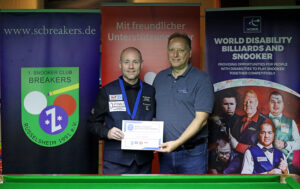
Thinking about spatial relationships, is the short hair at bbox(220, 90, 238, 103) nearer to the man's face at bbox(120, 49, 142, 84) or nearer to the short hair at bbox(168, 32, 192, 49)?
the short hair at bbox(168, 32, 192, 49)

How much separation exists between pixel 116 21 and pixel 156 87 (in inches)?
36.2

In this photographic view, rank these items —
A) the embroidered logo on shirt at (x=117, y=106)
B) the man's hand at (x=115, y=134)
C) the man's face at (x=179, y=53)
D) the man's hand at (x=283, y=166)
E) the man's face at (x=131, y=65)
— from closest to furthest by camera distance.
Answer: the man's hand at (x=115, y=134), the embroidered logo on shirt at (x=117, y=106), the man's face at (x=131, y=65), the man's face at (x=179, y=53), the man's hand at (x=283, y=166)

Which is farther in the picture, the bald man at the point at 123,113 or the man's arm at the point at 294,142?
the man's arm at the point at 294,142

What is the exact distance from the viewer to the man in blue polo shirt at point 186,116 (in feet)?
10.8

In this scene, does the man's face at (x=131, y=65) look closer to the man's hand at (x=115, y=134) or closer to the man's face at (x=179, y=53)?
the man's face at (x=179, y=53)

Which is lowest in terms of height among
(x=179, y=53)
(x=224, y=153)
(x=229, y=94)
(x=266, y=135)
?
(x=224, y=153)

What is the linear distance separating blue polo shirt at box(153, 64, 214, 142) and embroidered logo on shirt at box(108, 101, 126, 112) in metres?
0.38

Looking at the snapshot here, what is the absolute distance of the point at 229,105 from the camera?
12.5 feet

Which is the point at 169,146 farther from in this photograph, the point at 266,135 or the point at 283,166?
the point at 283,166

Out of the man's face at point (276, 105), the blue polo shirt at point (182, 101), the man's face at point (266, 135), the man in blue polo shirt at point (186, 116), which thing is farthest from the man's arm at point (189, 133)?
the man's face at point (276, 105)

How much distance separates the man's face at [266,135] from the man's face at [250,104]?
7.8 inches

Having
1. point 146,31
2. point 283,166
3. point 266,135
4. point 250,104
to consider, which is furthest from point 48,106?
point 283,166

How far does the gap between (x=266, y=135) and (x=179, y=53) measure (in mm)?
1364

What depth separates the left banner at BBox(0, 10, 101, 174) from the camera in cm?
379
